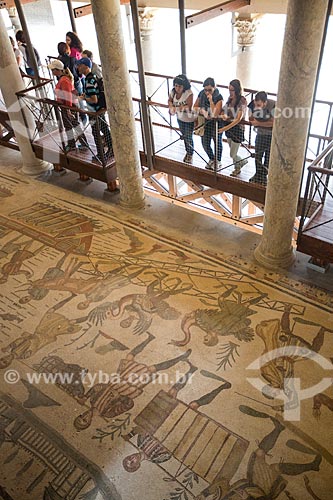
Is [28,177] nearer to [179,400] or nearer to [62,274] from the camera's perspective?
[62,274]

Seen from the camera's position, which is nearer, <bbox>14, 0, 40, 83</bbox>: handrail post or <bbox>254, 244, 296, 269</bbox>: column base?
<bbox>254, 244, 296, 269</bbox>: column base

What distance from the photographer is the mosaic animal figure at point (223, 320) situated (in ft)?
14.8

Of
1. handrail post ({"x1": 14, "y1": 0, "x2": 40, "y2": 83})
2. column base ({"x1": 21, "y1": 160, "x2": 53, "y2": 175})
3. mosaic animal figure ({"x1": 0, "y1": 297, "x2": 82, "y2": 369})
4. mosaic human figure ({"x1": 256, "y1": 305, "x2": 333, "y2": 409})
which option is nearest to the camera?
mosaic human figure ({"x1": 256, "y1": 305, "x2": 333, "y2": 409})

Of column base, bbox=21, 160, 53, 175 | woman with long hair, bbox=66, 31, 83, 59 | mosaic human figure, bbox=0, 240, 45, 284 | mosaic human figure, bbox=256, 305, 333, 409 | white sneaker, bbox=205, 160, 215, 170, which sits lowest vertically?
column base, bbox=21, 160, 53, 175

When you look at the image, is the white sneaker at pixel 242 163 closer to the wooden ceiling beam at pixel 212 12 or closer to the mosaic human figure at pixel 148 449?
the wooden ceiling beam at pixel 212 12

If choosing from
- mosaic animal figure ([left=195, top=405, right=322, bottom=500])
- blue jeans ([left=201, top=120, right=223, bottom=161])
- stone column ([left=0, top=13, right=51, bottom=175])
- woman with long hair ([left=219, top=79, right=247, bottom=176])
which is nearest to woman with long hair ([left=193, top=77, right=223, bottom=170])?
blue jeans ([left=201, top=120, right=223, bottom=161])

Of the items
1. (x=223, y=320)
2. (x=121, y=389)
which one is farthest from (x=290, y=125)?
(x=121, y=389)

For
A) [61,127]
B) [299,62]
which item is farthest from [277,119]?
[61,127]

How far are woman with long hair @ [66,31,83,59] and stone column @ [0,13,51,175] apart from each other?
0.83 m

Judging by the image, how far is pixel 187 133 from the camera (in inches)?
231

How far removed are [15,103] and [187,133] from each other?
283 cm

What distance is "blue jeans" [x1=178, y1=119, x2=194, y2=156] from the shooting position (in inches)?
228

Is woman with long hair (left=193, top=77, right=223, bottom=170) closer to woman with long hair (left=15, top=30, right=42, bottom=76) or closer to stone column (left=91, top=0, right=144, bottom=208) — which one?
stone column (left=91, top=0, right=144, bottom=208)

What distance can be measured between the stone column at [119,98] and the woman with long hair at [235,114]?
1228 millimetres
